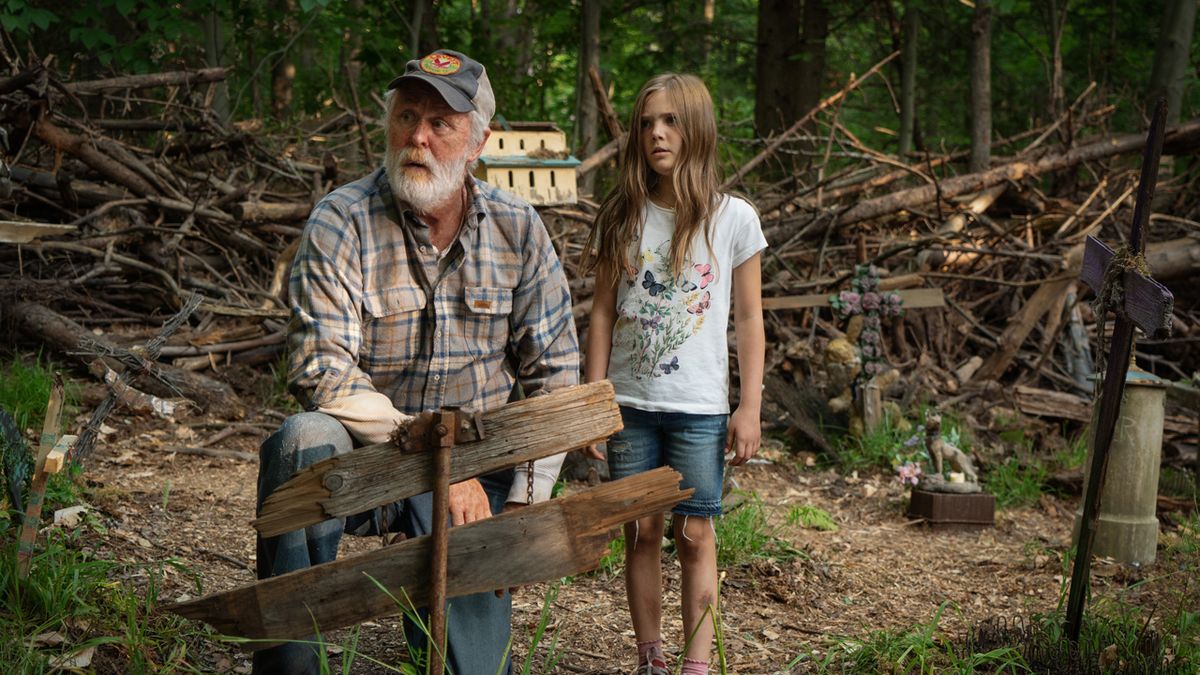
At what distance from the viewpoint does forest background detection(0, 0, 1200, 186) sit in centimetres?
818

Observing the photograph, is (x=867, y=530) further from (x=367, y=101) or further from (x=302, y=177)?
(x=367, y=101)

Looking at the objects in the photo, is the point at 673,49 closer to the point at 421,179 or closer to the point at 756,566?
the point at 756,566

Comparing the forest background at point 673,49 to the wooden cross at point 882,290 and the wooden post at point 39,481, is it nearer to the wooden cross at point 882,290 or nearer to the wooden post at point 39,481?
the wooden cross at point 882,290

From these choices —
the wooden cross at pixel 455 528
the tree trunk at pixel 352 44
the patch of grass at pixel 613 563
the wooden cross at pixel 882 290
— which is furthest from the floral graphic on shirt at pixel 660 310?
the tree trunk at pixel 352 44

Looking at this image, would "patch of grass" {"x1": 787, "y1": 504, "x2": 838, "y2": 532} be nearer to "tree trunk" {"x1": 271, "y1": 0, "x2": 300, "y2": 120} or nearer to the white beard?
the white beard

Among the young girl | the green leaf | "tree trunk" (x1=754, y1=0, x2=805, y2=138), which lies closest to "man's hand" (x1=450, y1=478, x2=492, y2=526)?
the young girl

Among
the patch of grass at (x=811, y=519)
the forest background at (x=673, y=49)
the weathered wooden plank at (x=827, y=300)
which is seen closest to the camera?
the patch of grass at (x=811, y=519)

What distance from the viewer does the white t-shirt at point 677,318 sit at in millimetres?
3156

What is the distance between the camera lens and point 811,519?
17.6ft

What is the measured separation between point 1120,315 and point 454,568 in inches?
86.0

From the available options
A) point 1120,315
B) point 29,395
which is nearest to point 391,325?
point 1120,315

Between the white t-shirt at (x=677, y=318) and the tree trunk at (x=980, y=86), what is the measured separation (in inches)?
233

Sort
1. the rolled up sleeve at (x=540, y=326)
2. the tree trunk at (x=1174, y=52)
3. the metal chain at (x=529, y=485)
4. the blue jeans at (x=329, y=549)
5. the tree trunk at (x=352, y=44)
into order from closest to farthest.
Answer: the blue jeans at (x=329, y=549) → the metal chain at (x=529, y=485) → the rolled up sleeve at (x=540, y=326) → the tree trunk at (x=1174, y=52) → the tree trunk at (x=352, y=44)

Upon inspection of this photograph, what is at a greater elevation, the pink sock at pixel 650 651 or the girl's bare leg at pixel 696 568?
the girl's bare leg at pixel 696 568
